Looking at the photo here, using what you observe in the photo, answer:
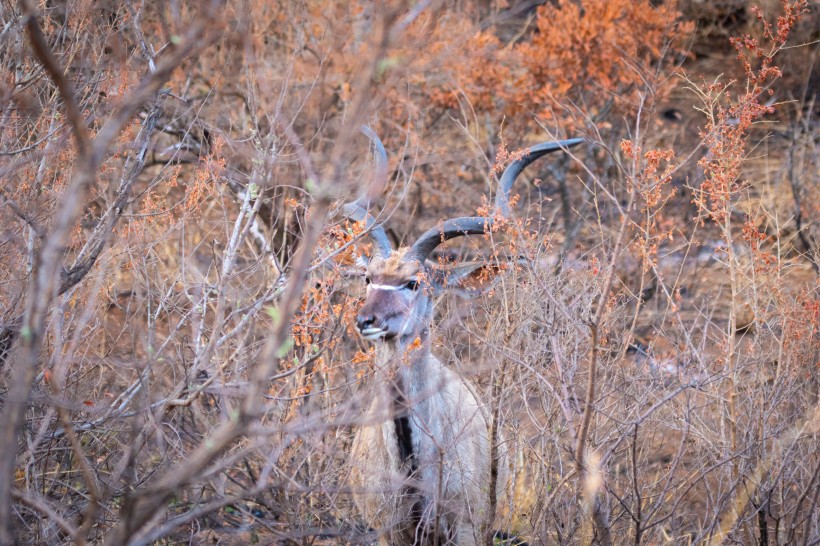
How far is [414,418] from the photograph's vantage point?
470cm

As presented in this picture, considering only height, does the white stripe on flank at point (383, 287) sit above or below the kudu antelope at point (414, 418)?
above

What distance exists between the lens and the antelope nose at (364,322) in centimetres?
477

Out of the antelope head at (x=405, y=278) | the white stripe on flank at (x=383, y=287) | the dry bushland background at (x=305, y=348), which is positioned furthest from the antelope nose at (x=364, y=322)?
the white stripe on flank at (x=383, y=287)

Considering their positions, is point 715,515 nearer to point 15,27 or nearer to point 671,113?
point 15,27

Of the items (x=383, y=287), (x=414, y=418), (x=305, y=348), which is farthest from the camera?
(x=383, y=287)

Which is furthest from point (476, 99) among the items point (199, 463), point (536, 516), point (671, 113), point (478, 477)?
point (199, 463)

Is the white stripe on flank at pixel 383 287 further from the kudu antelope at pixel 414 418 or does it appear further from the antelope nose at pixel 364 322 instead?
the antelope nose at pixel 364 322

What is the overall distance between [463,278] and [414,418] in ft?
3.12

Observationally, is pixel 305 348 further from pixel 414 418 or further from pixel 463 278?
pixel 463 278

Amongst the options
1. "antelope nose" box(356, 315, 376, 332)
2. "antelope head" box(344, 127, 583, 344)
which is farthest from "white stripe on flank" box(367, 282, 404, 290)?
"antelope nose" box(356, 315, 376, 332)

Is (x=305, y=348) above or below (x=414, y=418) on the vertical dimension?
above

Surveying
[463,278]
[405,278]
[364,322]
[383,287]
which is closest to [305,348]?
[364,322]

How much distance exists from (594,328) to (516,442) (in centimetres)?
207

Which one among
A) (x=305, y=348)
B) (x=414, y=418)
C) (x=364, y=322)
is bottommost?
(x=414, y=418)
